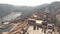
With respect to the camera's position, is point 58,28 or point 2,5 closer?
point 58,28

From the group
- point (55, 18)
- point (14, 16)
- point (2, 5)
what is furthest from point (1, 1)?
point (55, 18)

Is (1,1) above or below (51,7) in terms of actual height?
above

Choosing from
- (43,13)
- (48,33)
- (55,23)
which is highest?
(43,13)

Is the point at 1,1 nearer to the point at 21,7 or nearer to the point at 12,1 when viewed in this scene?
the point at 12,1

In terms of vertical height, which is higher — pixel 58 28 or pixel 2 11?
pixel 2 11

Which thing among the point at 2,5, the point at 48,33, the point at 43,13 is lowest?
the point at 48,33

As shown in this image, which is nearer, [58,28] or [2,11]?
[58,28]

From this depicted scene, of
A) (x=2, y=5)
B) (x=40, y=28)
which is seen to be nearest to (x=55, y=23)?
(x=40, y=28)

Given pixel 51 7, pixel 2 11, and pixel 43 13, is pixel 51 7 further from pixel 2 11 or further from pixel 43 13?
pixel 2 11

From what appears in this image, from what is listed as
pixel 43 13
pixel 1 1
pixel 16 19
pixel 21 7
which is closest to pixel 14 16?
pixel 16 19
